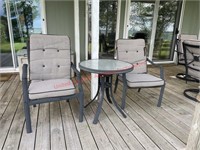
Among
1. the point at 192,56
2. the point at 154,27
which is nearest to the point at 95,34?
the point at 192,56

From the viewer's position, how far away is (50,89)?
1.93 metres

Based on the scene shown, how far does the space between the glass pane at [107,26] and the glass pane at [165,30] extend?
1.44m

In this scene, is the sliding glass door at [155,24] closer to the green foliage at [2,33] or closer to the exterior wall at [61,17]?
the exterior wall at [61,17]

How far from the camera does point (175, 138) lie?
1.87 meters

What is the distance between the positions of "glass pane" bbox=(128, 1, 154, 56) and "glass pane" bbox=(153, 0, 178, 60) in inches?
12.1

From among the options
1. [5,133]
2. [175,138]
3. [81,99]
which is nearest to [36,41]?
[81,99]

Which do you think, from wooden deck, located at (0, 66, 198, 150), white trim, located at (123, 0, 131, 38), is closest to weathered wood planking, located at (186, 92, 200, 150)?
wooden deck, located at (0, 66, 198, 150)

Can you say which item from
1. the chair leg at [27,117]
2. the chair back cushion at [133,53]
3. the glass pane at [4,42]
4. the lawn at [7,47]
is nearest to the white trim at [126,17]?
the chair back cushion at [133,53]

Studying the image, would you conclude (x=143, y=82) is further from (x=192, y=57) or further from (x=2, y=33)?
(x=2, y=33)

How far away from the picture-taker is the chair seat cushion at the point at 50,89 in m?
1.86

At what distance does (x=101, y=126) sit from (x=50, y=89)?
0.76 meters

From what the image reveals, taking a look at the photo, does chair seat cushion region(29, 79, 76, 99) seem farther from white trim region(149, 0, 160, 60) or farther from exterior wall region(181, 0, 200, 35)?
exterior wall region(181, 0, 200, 35)

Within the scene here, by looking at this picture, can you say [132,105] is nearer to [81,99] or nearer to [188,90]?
[81,99]

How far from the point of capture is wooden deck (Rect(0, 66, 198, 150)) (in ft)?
5.75
